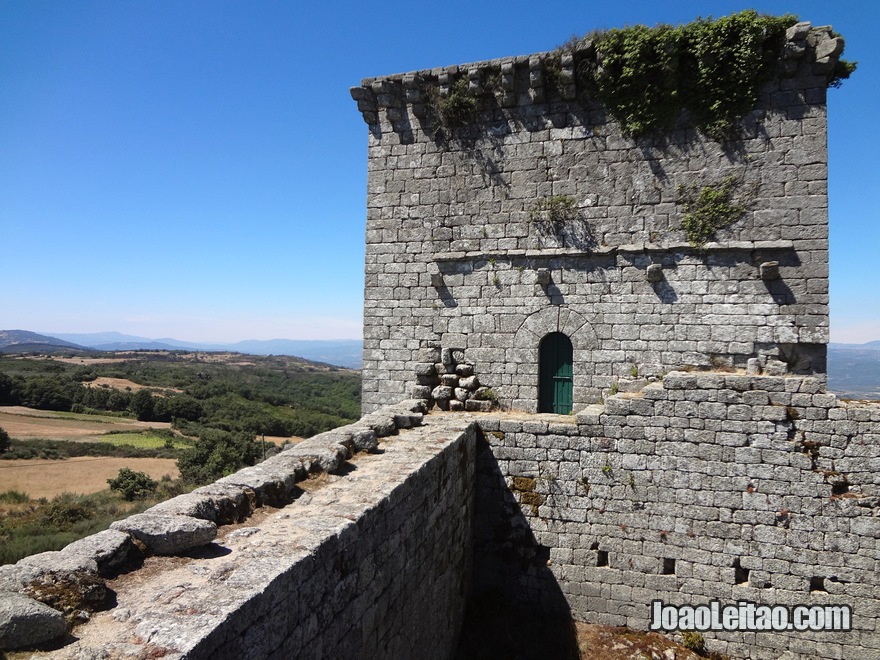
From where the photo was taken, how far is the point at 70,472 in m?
26.3

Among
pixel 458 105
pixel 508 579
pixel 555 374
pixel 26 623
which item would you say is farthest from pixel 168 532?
Answer: pixel 458 105

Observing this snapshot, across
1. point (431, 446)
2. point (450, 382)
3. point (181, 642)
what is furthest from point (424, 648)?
point (450, 382)

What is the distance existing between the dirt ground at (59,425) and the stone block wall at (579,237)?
33.8m

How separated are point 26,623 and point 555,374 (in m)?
7.53

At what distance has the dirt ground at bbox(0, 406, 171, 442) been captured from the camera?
114 ft

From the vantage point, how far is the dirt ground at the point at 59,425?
34.8 m

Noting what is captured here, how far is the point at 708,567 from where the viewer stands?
271 inches

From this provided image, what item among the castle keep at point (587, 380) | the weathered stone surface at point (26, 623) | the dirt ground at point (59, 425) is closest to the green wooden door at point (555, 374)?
the castle keep at point (587, 380)

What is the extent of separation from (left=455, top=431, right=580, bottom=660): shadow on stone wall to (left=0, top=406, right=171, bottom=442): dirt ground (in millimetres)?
35041

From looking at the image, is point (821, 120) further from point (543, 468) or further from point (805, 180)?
point (543, 468)

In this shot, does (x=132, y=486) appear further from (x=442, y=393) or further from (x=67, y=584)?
(x=67, y=584)

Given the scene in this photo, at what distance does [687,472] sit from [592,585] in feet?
6.55

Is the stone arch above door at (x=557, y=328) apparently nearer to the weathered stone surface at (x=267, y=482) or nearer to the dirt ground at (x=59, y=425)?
the weathered stone surface at (x=267, y=482)

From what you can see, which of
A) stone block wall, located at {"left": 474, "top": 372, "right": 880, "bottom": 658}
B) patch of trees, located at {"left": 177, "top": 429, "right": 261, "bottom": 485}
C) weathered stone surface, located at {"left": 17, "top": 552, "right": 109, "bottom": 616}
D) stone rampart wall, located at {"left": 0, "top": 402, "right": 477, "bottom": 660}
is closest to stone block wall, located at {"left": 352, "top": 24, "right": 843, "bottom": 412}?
stone block wall, located at {"left": 474, "top": 372, "right": 880, "bottom": 658}
